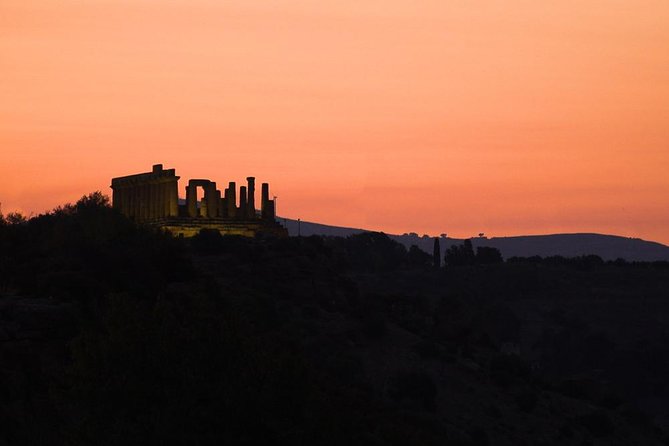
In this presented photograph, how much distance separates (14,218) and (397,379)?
28347 millimetres

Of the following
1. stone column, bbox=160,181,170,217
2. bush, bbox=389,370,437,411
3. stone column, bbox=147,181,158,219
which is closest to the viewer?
bush, bbox=389,370,437,411

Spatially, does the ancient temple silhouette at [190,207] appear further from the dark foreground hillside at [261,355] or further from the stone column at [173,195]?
the dark foreground hillside at [261,355]

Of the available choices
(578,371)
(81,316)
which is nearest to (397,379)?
(81,316)

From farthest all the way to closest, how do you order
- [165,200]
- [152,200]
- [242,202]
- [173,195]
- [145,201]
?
[242,202], [145,201], [152,200], [165,200], [173,195]

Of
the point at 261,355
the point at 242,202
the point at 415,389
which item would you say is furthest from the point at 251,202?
the point at 261,355

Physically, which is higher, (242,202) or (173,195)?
(173,195)

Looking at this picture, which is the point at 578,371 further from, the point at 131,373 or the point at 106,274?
the point at 131,373

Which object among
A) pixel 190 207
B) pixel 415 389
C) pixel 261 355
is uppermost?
pixel 190 207

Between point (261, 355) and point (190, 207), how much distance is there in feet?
271

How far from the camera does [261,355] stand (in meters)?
47.6

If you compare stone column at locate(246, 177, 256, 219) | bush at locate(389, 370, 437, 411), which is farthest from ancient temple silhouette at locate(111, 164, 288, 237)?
bush at locate(389, 370, 437, 411)

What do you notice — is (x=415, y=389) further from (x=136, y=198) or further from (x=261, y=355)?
(x=261, y=355)

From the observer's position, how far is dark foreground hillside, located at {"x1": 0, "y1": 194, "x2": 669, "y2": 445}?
151ft

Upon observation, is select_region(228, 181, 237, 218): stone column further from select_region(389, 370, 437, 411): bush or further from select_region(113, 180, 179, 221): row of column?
select_region(389, 370, 437, 411): bush
